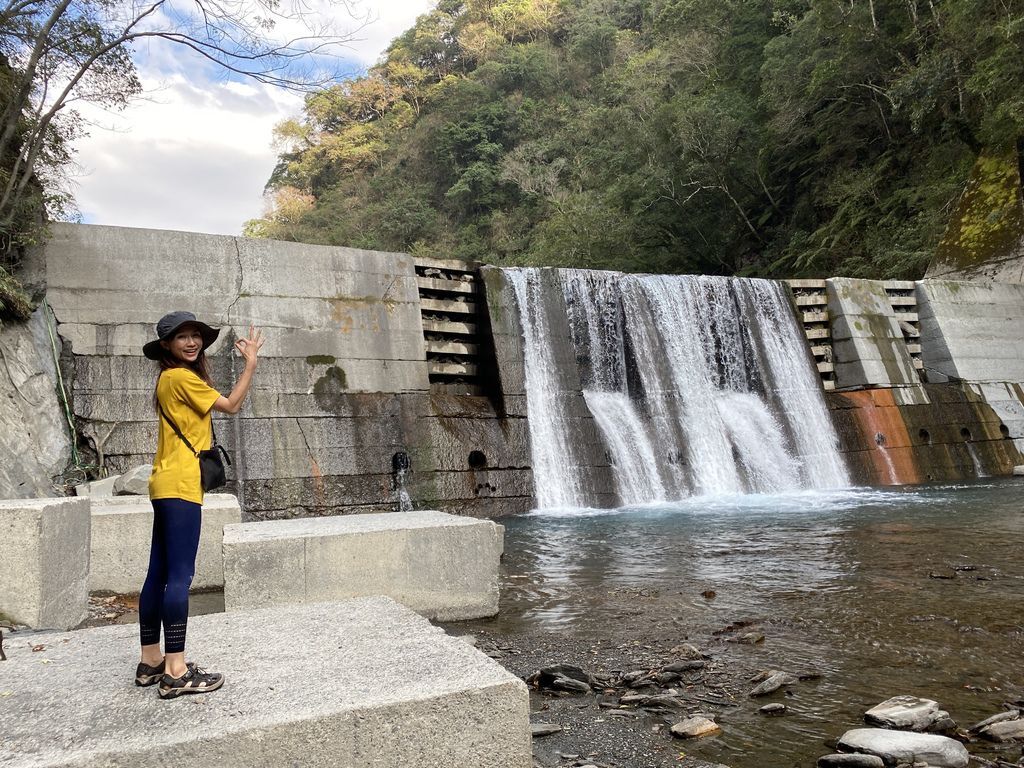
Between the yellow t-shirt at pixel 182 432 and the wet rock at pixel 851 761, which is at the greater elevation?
the yellow t-shirt at pixel 182 432

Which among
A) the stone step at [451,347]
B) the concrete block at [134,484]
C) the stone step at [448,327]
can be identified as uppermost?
the stone step at [448,327]

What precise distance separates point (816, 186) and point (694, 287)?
1268 cm

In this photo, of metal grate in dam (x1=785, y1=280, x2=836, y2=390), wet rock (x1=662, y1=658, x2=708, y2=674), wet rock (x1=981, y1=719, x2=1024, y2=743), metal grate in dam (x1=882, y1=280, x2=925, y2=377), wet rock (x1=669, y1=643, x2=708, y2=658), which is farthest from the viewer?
metal grate in dam (x1=882, y1=280, x2=925, y2=377)

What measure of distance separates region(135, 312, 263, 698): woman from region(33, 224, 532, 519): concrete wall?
24.4ft

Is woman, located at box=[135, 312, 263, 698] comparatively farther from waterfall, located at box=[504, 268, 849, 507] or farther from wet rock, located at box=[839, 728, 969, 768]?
waterfall, located at box=[504, 268, 849, 507]

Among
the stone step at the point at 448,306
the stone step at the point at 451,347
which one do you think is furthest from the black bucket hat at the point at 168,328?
the stone step at the point at 448,306

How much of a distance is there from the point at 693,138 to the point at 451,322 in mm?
15632

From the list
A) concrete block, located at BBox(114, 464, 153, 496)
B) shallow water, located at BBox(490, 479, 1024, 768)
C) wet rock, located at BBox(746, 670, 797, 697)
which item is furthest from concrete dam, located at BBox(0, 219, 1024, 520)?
wet rock, located at BBox(746, 670, 797, 697)

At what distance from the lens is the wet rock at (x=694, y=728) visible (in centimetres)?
304

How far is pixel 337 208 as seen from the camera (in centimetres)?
4856

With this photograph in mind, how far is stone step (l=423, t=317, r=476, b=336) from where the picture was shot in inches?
490

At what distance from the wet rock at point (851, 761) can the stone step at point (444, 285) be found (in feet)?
34.4

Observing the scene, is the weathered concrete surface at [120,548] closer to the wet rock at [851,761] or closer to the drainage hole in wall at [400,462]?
the wet rock at [851,761]

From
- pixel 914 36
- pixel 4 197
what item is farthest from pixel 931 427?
pixel 4 197
